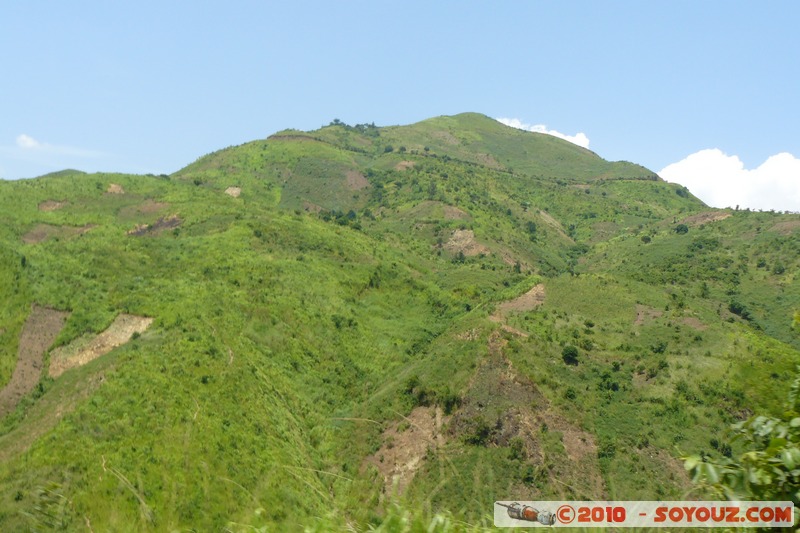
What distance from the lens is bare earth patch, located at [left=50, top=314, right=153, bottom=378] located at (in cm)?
3903

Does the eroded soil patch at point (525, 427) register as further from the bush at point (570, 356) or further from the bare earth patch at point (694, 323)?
the bare earth patch at point (694, 323)

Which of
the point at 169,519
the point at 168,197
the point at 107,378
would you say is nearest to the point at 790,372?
the point at 169,519

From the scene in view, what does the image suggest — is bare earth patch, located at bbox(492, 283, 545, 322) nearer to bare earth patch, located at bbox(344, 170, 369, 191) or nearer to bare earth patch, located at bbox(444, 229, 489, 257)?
bare earth patch, located at bbox(444, 229, 489, 257)

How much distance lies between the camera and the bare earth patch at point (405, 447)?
35.8 metres

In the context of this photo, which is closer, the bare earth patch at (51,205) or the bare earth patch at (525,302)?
the bare earth patch at (525,302)

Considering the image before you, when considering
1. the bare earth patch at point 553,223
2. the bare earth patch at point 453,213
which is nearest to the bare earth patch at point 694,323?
the bare earth patch at point 453,213

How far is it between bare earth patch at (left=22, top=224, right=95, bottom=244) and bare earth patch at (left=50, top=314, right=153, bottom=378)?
27.0 metres

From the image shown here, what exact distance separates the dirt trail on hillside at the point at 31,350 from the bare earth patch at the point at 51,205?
117 feet

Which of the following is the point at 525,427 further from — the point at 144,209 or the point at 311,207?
the point at 311,207

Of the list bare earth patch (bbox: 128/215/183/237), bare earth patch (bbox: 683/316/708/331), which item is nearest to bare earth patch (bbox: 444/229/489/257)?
bare earth patch (bbox: 683/316/708/331)

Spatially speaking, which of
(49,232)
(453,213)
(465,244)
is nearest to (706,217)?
(453,213)

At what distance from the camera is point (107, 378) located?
32406 mm

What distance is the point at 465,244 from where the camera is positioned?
95875 mm

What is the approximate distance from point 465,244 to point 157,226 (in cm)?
4612
